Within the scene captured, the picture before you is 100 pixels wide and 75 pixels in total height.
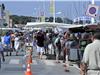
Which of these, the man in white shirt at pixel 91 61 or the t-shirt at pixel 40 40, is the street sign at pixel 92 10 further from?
the man in white shirt at pixel 91 61

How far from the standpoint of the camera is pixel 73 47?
25.0 m

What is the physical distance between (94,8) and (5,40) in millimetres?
11848

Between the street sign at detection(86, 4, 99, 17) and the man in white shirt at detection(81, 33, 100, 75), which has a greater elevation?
the street sign at detection(86, 4, 99, 17)

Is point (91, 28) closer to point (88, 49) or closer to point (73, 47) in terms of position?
point (73, 47)

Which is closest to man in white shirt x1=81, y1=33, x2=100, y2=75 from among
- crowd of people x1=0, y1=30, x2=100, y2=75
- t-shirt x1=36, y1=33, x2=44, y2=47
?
crowd of people x1=0, y1=30, x2=100, y2=75

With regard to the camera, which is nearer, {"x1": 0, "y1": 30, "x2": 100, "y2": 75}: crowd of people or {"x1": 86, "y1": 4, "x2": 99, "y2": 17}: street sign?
{"x1": 0, "y1": 30, "x2": 100, "y2": 75}: crowd of people

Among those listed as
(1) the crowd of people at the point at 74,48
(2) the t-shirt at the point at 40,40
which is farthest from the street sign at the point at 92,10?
(2) the t-shirt at the point at 40,40

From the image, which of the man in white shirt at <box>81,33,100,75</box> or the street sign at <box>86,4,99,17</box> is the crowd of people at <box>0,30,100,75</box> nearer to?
the man in white shirt at <box>81,33,100,75</box>

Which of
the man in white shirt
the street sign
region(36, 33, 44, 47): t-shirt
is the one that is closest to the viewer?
the man in white shirt

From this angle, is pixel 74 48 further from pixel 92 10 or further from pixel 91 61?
pixel 91 61

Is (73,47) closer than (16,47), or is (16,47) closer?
(73,47)

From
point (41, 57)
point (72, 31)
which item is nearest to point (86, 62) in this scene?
point (72, 31)

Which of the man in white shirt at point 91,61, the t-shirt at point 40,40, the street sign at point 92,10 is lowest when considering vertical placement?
the t-shirt at point 40,40

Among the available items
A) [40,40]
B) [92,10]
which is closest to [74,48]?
[92,10]
